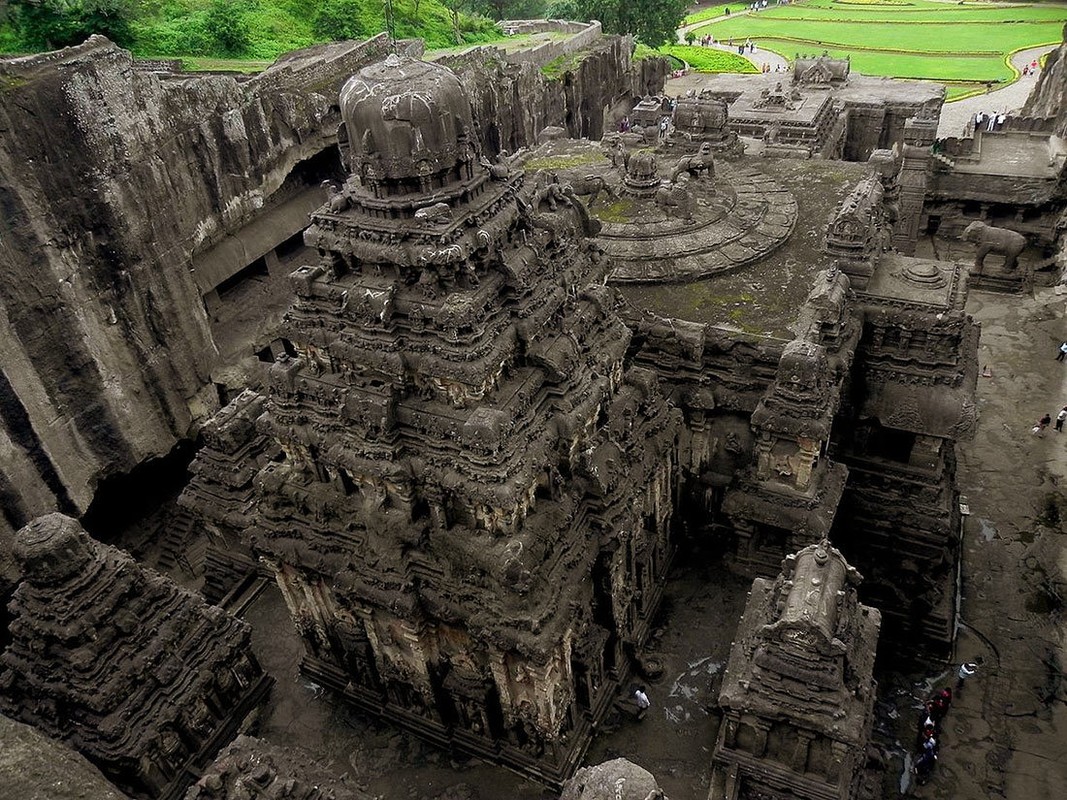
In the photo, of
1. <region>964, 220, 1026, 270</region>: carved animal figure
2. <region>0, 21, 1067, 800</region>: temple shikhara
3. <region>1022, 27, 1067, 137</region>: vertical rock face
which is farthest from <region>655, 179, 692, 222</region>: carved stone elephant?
<region>1022, 27, 1067, 137</region>: vertical rock face

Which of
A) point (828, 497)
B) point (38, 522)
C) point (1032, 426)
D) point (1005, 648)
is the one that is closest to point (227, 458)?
point (38, 522)

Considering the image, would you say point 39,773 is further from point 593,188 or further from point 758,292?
point 593,188

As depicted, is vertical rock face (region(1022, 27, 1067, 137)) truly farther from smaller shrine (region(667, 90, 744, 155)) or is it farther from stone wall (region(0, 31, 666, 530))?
Answer: stone wall (region(0, 31, 666, 530))

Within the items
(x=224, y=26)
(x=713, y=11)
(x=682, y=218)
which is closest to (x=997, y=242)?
(x=682, y=218)

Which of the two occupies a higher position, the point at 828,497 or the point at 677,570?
the point at 828,497

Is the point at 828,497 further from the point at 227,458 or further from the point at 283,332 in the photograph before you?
the point at 227,458

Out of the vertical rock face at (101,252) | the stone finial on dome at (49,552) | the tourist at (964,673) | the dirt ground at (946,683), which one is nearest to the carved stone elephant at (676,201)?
the dirt ground at (946,683)

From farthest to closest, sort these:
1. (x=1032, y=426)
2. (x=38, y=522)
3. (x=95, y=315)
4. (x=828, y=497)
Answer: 1. (x=1032, y=426)
2. (x=95, y=315)
3. (x=828, y=497)
4. (x=38, y=522)

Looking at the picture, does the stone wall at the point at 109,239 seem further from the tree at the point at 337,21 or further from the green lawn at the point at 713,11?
the green lawn at the point at 713,11
